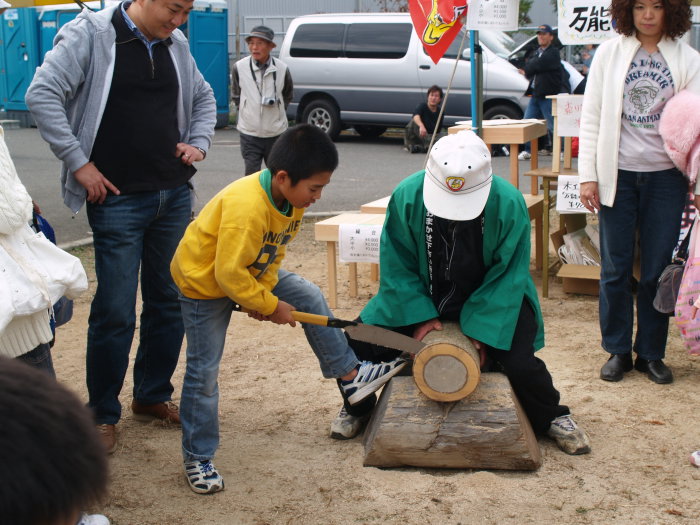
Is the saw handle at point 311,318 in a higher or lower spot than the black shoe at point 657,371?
higher

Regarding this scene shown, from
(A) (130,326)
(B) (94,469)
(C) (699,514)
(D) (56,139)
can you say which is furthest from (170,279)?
(B) (94,469)

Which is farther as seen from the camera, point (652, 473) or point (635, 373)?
point (635, 373)

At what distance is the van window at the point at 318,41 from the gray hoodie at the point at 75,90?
1134 cm

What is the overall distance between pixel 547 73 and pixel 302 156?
9.92 meters

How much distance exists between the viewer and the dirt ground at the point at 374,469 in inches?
116

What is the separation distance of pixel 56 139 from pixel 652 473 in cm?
246

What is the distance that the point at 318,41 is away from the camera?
565 inches

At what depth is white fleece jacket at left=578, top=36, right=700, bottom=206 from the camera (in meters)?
3.92

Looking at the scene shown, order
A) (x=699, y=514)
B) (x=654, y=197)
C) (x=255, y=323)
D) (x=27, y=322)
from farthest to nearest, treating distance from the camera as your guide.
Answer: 1. (x=255, y=323)
2. (x=654, y=197)
3. (x=699, y=514)
4. (x=27, y=322)

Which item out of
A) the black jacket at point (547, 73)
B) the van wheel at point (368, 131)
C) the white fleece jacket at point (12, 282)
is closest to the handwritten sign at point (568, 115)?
the white fleece jacket at point (12, 282)

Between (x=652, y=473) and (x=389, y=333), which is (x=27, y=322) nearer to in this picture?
(x=389, y=333)

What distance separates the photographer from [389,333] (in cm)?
322

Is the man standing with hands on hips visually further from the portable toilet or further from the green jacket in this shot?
the portable toilet

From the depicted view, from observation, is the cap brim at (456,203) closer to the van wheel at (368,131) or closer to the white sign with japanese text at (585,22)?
the white sign with japanese text at (585,22)
